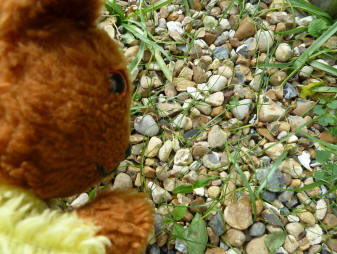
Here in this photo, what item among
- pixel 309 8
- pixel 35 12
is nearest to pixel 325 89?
pixel 309 8

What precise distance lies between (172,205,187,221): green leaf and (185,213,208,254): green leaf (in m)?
0.04

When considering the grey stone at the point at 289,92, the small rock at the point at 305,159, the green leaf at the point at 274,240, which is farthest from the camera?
the grey stone at the point at 289,92

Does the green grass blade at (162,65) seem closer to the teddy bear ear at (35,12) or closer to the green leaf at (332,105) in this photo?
the green leaf at (332,105)

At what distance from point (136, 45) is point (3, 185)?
30.2 inches

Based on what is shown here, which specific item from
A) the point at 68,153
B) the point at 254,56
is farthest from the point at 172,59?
the point at 68,153

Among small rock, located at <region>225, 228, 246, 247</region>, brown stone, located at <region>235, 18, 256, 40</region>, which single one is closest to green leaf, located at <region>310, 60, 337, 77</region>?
brown stone, located at <region>235, 18, 256, 40</region>

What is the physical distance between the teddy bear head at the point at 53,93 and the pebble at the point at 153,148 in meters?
0.42

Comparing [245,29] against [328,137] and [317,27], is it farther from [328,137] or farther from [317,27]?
[328,137]

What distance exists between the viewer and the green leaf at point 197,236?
90 centimetres

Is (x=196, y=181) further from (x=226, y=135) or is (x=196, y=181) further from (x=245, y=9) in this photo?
(x=245, y=9)

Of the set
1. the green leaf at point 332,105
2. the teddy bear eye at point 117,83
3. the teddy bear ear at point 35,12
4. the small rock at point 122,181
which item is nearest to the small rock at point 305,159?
the green leaf at point 332,105

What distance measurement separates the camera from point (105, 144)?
0.63 m

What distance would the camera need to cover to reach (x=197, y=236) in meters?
0.92

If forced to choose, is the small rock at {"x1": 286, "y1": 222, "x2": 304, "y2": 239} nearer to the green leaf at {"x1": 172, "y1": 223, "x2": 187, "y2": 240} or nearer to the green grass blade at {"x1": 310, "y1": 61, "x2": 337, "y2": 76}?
the green leaf at {"x1": 172, "y1": 223, "x2": 187, "y2": 240}
